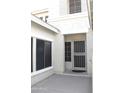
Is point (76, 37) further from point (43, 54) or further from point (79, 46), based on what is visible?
point (43, 54)

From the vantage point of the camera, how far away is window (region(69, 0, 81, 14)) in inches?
437

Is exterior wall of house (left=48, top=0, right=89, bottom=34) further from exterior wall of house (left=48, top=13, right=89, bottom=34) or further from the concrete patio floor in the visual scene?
the concrete patio floor

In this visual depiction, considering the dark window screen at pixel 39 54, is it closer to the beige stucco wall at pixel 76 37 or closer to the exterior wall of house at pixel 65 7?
the beige stucco wall at pixel 76 37

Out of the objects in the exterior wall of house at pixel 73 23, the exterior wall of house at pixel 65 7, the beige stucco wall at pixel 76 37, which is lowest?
the beige stucco wall at pixel 76 37

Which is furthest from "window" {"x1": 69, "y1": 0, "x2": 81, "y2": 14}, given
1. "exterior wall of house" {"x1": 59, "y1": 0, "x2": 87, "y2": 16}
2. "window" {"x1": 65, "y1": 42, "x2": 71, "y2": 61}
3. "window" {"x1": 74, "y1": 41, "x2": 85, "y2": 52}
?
"window" {"x1": 65, "y1": 42, "x2": 71, "y2": 61}

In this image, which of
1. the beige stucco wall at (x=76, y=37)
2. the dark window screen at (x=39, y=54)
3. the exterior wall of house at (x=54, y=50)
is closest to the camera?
the dark window screen at (x=39, y=54)

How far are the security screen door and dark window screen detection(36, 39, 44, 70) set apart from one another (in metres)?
3.65

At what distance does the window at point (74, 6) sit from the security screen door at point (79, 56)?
10.2ft

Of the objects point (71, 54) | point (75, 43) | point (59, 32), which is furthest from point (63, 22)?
point (71, 54)

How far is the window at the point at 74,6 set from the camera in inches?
437

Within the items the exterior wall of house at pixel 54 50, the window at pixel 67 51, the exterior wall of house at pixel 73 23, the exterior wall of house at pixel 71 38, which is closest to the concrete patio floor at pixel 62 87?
the exterior wall of house at pixel 54 50
